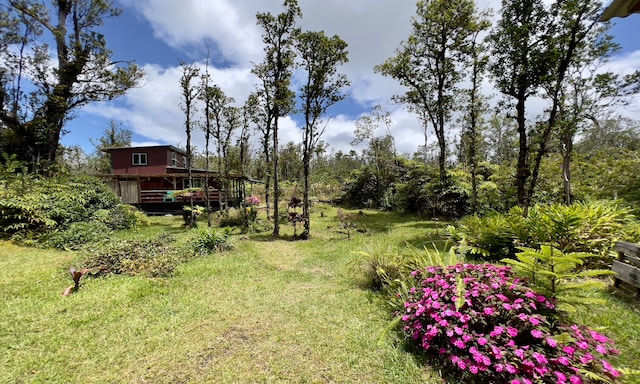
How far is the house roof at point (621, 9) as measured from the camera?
1.99m

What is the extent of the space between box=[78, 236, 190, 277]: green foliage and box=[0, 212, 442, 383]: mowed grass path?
0.30 m

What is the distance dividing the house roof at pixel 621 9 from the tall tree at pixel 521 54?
5494 mm

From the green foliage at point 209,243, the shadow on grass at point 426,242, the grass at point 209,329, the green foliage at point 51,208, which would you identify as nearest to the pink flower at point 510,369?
the grass at point 209,329

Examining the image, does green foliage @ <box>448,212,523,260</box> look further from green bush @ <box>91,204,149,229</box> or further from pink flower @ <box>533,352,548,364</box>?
green bush @ <box>91,204,149,229</box>

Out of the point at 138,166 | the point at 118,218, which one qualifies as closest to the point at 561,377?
the point at 118,218

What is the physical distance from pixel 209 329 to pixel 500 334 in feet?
10.6

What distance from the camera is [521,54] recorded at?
22.0ft

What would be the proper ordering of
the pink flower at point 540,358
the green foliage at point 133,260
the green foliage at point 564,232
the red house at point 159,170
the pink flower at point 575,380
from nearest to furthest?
the pink flower at point 575,380, the pink flower at point 540,358, the green foliage at point 564,232, the green foliage at point 133,260, the red house at point 159,170

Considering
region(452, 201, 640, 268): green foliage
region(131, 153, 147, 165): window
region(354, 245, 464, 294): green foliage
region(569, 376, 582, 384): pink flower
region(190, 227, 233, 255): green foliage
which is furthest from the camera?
region(131, 153, 147, 165): window

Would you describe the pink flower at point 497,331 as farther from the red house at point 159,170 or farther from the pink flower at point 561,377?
the red house at point 159,170

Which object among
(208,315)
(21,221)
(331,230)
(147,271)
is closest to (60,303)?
(147,271)

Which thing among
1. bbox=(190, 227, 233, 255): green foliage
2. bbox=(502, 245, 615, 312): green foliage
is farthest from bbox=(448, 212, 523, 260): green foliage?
bbox=(190, 227, 233, 255): green foliage

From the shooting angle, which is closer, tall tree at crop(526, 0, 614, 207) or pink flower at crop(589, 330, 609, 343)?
pink flower at crop(589, 330, 609, 343)

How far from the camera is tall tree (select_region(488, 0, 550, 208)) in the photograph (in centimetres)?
653
